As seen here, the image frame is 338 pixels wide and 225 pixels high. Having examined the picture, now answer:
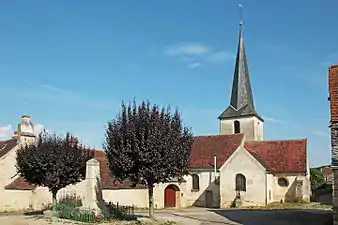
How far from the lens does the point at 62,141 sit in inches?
1005

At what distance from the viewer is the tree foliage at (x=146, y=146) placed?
19578 mm

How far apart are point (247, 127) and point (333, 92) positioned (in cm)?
3235

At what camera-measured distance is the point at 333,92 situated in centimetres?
1766

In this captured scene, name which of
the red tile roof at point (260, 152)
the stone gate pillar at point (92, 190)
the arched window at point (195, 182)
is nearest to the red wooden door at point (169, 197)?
the arched window at point (195, 182)

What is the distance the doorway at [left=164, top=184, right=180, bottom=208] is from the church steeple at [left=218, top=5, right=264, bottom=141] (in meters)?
16.3

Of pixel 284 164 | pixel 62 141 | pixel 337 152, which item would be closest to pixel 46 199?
pixel 62 141

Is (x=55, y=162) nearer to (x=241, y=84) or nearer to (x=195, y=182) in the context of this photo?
(x=195, y=182)

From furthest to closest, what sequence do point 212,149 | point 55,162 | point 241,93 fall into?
point 241,93 → point 212,149 → point 55,162

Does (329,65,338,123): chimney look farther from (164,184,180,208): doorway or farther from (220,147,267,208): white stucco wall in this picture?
(164,184,180,208): doorway

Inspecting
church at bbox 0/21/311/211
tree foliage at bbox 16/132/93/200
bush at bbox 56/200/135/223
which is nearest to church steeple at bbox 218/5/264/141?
church at bbox 0/21/311/211

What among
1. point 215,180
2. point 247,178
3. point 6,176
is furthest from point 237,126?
point 6,176

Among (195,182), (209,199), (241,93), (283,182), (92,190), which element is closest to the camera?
(92,190)

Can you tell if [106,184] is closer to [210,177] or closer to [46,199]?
[46,199]

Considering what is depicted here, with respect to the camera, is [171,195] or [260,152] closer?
[171,195]
